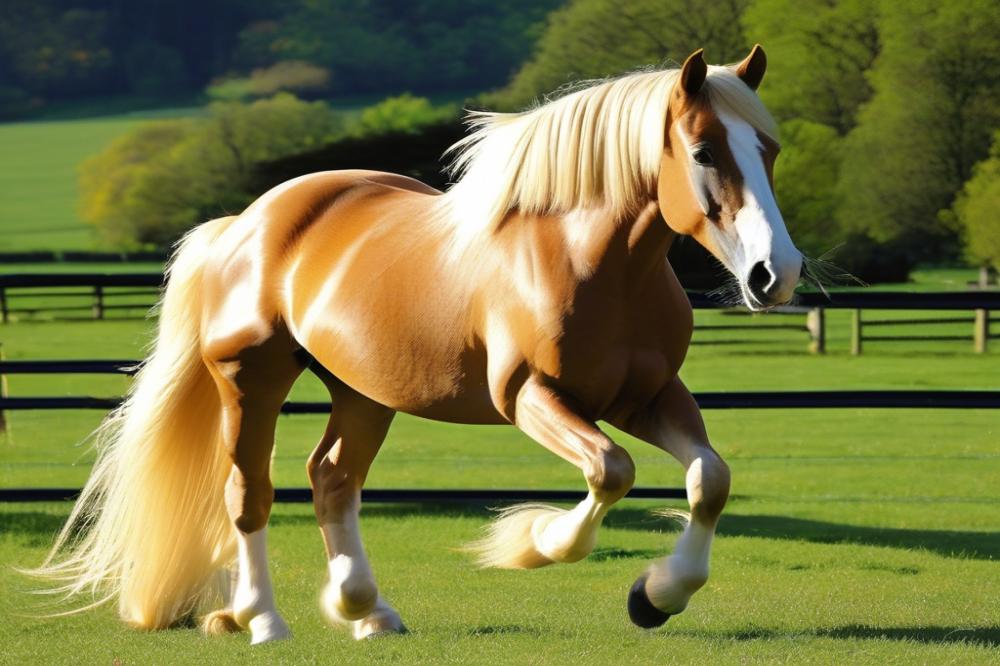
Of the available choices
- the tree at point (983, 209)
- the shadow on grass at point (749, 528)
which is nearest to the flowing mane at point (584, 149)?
the shadow on grass at point (749, 528)

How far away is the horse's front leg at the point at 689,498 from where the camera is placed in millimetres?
3473

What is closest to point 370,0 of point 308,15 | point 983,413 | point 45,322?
point 308,15

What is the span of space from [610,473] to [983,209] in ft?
68.0

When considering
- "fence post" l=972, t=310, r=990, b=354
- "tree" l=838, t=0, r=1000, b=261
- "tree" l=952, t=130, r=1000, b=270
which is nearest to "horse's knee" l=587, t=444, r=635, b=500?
"fence post" l=972, t=310, r=990, b=354

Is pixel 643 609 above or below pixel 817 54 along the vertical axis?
above

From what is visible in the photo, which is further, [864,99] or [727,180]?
[864,99]

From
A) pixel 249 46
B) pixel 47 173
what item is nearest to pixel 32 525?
pixel 249 46

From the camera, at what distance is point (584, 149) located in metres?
3.66

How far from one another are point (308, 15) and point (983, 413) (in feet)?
147

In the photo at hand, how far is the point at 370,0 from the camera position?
53312 millimetres

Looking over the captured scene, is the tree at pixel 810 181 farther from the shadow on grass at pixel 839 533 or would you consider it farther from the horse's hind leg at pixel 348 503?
the horse's hind leg at pixel 348 503

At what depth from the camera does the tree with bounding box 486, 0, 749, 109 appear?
25.5 m

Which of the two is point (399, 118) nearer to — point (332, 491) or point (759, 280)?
point (332, 491)

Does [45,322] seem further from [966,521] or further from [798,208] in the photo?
[966,521]
